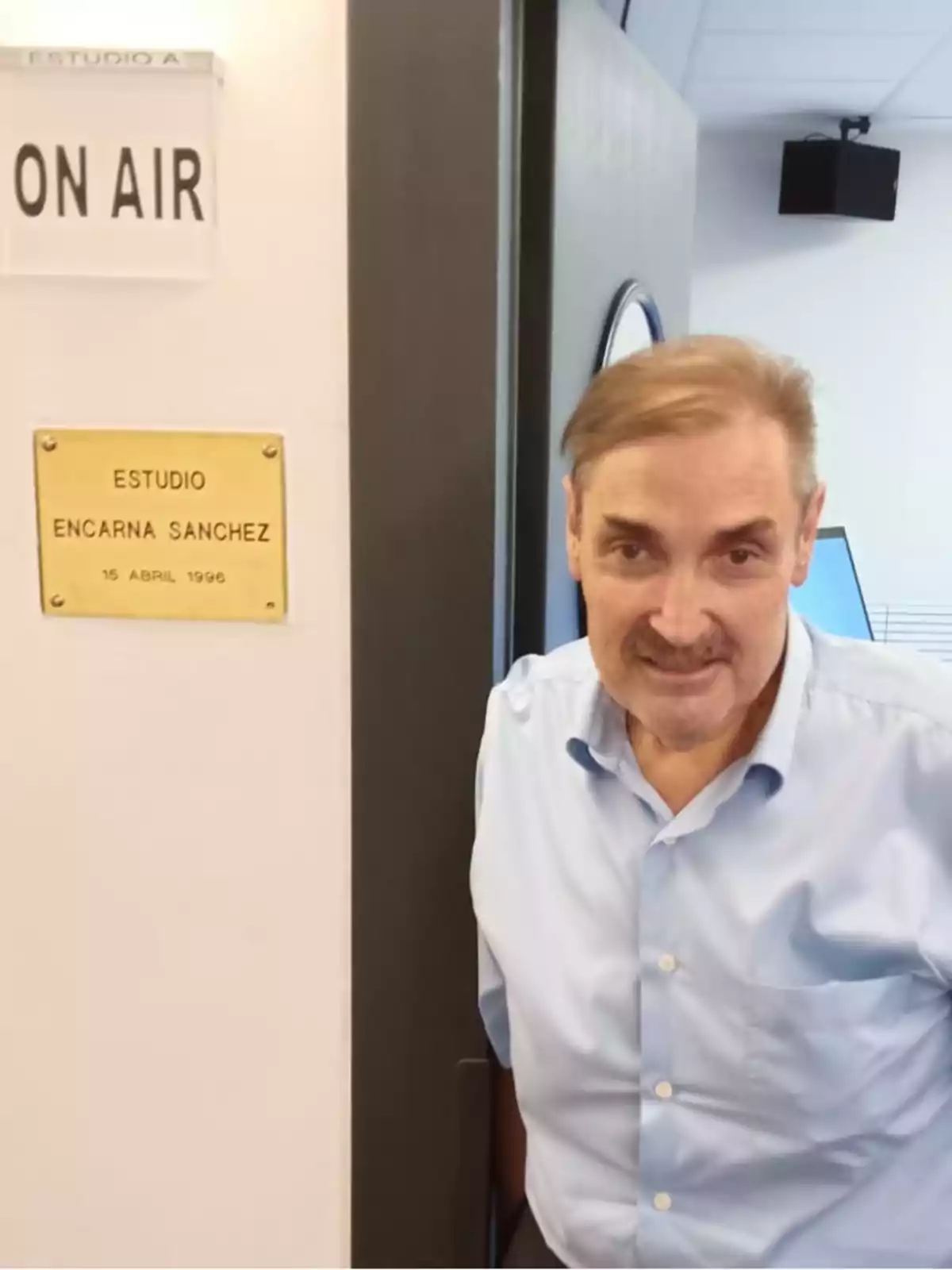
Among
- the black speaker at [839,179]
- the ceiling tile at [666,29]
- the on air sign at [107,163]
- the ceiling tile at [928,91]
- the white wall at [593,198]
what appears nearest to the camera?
the on air sign at [107,163]

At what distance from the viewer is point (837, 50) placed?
2.77 metres

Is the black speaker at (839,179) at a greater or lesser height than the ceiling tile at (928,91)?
lesser

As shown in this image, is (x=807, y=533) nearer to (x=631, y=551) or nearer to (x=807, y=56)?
(x=631, y=551)

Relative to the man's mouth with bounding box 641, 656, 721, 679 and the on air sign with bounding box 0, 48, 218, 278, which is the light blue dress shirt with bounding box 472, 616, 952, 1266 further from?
the on air sign with bounding box 0, 48, 218, 278

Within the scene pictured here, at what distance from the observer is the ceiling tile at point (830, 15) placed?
2.42 meters

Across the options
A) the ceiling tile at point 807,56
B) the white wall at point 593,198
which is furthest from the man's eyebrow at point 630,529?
the ceiling tile at point 807,56

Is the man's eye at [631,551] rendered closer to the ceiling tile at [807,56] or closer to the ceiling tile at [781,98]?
the ceiling tile at [807,56]

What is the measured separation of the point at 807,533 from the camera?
0.88 metres

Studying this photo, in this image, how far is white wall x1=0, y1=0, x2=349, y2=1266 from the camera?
96 centimetres

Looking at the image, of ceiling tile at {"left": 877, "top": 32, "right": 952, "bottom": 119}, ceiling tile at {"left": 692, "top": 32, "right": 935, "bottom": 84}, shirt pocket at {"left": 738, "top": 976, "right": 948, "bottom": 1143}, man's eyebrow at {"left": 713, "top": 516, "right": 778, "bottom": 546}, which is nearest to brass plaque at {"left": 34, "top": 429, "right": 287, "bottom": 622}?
man's eyebrow at {"left": 713, "top": 516, "right": 778, "bottom": 546}

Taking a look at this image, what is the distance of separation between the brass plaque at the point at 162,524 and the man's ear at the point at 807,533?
419 millimetres

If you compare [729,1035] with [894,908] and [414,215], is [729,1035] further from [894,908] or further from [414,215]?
[414,215]

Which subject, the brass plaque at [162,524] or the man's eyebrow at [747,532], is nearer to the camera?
the man's eyebrow at [747,532]

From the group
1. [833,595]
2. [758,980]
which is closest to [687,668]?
[758,980]
